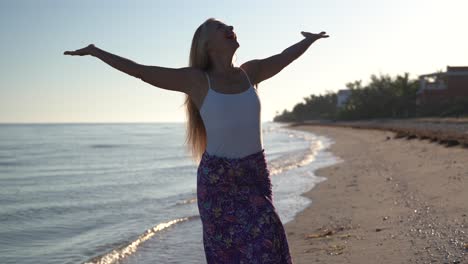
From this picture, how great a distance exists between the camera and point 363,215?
8.86m

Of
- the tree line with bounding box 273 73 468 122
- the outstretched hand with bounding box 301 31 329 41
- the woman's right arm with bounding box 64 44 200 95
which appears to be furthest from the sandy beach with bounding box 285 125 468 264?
the tree line with bounding box 273 73 468 122

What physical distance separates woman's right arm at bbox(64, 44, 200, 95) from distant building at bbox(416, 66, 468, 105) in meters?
52.6

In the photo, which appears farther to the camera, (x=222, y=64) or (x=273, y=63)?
(x=273, y=63)

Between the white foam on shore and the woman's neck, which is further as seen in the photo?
the white foam on shore

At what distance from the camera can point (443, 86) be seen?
57156mm

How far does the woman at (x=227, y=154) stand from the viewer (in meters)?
3.03

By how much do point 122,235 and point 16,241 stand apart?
1.62 metres

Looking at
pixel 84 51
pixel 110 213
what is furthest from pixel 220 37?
pixel 110 213

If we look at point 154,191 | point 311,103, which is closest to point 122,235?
point 154,191

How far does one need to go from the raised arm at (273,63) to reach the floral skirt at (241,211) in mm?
473

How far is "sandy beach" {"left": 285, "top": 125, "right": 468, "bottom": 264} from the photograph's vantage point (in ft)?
19.3

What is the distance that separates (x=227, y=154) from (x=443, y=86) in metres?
57.6

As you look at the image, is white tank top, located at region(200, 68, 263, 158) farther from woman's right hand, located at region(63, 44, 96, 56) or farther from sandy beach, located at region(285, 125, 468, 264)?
sandy beach, located at region(285, 125, 468, 264)

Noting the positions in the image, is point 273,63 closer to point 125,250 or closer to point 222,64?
point 222,64
